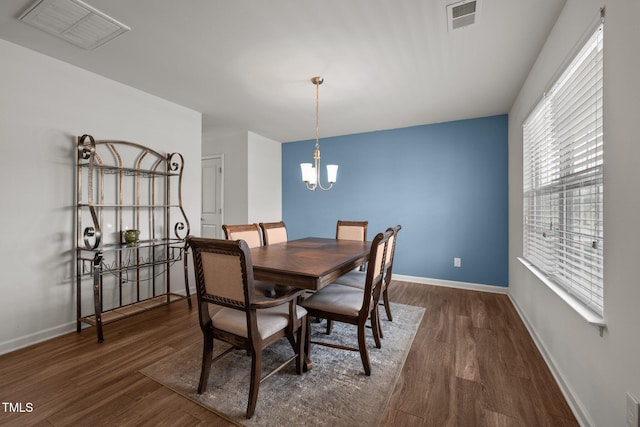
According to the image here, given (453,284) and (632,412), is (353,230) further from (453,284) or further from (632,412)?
(632,412)

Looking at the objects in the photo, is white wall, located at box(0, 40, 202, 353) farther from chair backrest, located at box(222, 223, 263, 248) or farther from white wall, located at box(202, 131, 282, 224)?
white wall, located at box(202, 131, 282, 224)

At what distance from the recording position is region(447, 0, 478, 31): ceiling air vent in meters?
1.72

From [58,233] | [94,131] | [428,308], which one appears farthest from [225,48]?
[428,308]

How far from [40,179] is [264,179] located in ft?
9.97

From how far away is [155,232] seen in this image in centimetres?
325

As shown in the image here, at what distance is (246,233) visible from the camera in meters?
2.86

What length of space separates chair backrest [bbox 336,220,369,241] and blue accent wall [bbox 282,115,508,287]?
115 cm

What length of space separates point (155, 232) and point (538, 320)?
3.86 metres

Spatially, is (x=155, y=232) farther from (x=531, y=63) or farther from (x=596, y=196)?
(x=531, y=63)

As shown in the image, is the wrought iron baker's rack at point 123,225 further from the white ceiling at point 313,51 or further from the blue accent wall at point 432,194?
the blue accent wall at point 432,194

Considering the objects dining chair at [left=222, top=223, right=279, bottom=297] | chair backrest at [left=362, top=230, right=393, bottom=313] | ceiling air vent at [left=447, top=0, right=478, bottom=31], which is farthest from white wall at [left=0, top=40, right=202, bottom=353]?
ceiling air vent at [left=447, top=0, right=478, bottom=31]

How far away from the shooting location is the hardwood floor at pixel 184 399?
151 centimetres

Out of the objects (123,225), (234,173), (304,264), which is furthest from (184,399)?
(234,173)

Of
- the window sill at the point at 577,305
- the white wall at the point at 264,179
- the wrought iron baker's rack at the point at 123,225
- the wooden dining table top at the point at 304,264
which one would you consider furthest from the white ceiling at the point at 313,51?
the window sill at the point at 577,305
